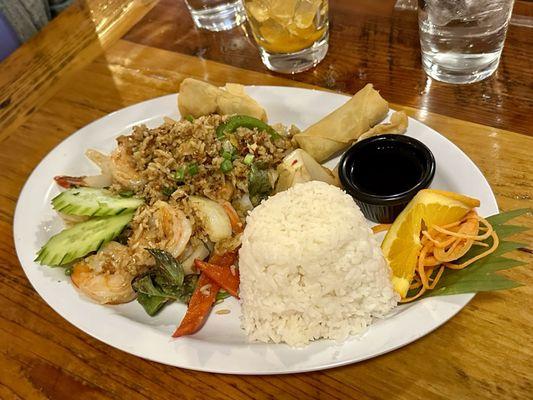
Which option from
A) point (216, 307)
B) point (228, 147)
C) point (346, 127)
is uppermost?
point (228, 147)

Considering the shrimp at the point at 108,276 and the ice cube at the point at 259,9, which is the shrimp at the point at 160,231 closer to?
the shrimp at the point at 108,276

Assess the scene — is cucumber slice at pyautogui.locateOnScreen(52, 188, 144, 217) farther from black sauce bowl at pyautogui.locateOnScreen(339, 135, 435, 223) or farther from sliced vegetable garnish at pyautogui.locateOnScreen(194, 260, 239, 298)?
black sauce bowl at pyautogui.locateOnScreen(339, 135, 435, 223)

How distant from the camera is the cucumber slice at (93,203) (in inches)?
80.4

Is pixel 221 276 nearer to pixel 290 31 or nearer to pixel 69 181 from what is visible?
pixel 69 181

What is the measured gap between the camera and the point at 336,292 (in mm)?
1684

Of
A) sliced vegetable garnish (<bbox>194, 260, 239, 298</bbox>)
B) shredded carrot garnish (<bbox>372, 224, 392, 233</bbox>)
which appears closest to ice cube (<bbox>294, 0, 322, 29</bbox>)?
shredded carrot garnish (<bbox>372, 224, 392, 233</bbox>)

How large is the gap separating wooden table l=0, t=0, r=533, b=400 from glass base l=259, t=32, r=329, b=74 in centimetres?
5

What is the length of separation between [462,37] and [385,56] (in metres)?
0.43

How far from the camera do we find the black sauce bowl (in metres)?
1.87

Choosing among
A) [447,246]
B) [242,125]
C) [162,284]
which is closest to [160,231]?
[162,284]

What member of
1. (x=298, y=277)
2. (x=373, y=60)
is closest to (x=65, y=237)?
(x=298, y=277)

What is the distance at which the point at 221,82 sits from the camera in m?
2.71

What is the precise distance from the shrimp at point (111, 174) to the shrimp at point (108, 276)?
29 centimetres

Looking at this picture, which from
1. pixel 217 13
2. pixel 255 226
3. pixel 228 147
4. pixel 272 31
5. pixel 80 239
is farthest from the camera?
pixel 217 13
